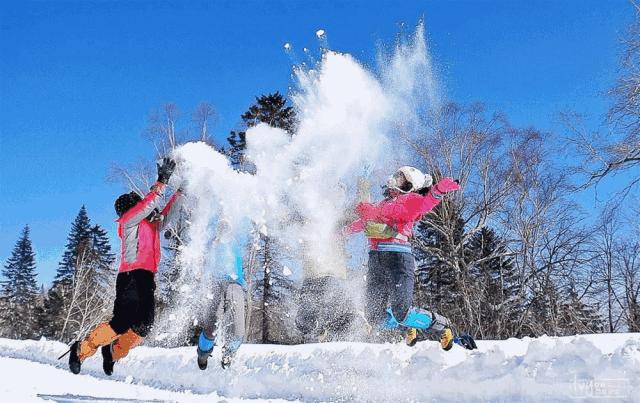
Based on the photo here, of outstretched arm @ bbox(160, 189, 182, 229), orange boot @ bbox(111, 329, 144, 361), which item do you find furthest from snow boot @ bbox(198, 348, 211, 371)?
outstretched arm @ bbox(160, 189, 182, 229)

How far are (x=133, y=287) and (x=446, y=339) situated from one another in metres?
2.94

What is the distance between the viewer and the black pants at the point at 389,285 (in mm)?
5496

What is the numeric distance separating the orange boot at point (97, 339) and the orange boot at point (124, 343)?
11 cm

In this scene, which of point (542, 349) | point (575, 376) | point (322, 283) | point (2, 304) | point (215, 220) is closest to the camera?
point (575, 376)

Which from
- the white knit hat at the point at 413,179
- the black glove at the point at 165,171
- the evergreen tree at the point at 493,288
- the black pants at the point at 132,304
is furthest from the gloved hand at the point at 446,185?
the evergreen tree at the point at 493,288

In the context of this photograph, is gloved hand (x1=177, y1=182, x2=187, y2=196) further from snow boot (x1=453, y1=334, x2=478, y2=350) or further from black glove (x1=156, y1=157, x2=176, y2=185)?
snow boot (x1=453, y1=334, x2=478, y2=350)

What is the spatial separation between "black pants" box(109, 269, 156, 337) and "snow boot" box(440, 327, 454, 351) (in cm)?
274

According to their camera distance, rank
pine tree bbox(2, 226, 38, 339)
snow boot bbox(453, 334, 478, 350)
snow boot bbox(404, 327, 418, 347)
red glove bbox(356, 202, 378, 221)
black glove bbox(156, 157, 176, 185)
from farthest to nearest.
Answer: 1. pine tree bbox(2, 226, 38, 339)
2. red glove bbox(356, 202, 378, 221)
3. snow boot bbox(404, 327, 418, 347)
4. snow boot bbox(453, 334, 478, 350)
5. black glove bbox(156, 157, 176, 185)

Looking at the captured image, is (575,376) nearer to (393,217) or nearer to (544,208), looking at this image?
(393,217)

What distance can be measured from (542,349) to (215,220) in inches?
136

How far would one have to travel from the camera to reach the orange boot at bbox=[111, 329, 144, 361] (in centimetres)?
539

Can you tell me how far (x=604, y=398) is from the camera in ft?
12.6

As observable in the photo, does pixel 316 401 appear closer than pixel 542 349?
No

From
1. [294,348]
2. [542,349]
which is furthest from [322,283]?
[542,349]
